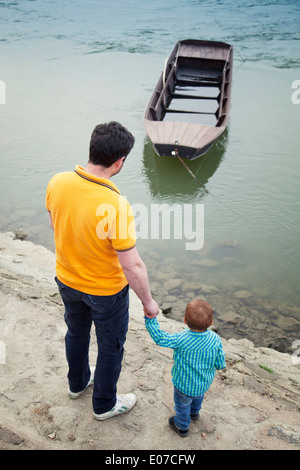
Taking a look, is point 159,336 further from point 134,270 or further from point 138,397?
point 138,397

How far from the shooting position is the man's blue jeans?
7.26 feet

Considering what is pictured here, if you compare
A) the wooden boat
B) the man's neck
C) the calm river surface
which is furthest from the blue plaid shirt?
the wooden boat

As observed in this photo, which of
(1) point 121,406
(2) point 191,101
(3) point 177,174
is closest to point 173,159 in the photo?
(3) point 177,174

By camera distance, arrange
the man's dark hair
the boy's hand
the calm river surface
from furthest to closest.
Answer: the calm river surface < the boy's hand < the man's dark hair

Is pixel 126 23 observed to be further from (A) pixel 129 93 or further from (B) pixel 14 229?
(B) pixel 14 229

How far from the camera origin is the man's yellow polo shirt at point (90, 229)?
6.35ft

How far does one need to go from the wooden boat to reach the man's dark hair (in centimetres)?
624

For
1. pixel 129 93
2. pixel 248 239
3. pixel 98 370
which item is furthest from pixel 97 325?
pixel 129 93

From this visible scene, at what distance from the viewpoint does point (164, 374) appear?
3.06 meters

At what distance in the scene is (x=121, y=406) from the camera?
263cm

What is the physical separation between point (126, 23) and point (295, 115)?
1576 cm

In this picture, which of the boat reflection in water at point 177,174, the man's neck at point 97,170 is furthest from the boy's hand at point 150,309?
the boat reflection in water at point 177,174

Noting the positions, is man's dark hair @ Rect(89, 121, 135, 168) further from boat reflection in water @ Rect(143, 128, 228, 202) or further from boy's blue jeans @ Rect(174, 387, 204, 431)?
boat reflection in water @ Rect(143, 128, 228, 202)

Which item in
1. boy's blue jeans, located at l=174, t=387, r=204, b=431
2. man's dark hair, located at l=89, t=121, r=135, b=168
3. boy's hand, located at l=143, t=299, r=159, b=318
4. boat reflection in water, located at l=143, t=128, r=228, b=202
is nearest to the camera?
man's dark hair, located at l=89, t=121, r=135, b=168
